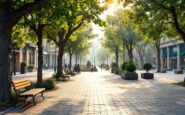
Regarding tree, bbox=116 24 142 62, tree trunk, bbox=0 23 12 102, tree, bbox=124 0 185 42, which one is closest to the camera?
tree trunk, bbox=0 23 12 102

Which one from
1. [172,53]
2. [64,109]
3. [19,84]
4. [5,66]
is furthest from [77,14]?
[172,53]

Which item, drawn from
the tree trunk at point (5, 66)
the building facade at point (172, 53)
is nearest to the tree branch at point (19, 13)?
the tree trunk at point (5, 66)

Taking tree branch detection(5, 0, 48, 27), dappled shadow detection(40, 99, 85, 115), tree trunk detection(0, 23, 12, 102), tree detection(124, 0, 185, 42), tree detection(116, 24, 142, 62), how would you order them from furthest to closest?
tree detection(116, 24, 142, 62) → tree detection(124, 0, 185, 42) → tree branch detection(5, 0, 48, 27) → tree trunk detection(0, 23, 12, 102) → dappled shadow detection(40, 99, 85, 115)

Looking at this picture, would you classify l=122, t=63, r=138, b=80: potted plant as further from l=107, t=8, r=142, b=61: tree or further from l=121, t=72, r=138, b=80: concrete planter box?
l=107, t=8, r=142, b=61: tree

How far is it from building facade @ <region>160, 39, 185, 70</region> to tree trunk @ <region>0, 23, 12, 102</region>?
177ft

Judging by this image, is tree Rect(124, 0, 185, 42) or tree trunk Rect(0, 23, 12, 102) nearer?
tree trunk Rect(0, 23, 12, 102)

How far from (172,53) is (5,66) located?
203ft

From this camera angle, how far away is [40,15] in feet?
50.3

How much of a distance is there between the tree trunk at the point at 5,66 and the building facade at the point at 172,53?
5383 cm

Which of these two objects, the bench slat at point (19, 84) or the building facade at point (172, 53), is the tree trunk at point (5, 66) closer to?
the bench slat at point (19, 84)

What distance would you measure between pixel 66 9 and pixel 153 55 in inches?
3233

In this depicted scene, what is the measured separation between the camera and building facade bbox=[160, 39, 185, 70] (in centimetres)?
6361

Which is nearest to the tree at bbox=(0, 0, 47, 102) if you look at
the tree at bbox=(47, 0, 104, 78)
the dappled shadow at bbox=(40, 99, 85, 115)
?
the tree at bbox=(47, 0, 104, 78)

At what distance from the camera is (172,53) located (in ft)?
228
